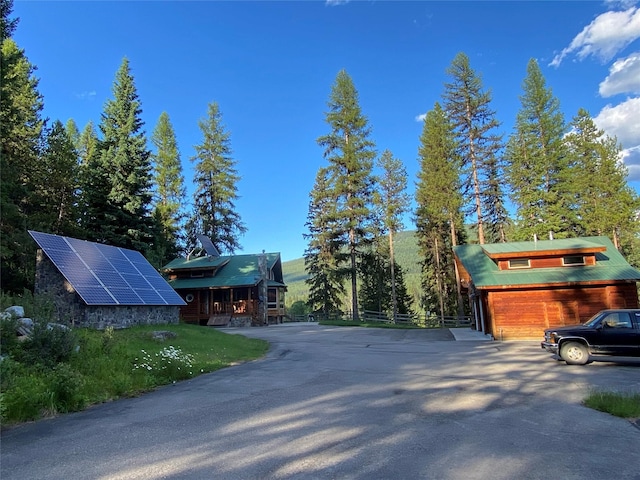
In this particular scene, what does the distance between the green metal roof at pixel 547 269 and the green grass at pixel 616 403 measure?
544 inches

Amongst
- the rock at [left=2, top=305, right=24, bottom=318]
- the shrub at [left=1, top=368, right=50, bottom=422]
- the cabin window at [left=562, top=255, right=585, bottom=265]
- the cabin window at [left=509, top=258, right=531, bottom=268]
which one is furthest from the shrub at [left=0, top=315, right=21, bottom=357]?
the cabin window at [left=562, top=255, right=585, bottom=265]

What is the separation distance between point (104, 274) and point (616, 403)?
17.7 metres

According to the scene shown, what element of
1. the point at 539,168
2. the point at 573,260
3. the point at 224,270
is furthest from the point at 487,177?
the point at 224,270

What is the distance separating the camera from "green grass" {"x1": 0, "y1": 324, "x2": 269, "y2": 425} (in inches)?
257

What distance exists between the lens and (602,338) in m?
11.8

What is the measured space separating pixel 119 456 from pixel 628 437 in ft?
20.6

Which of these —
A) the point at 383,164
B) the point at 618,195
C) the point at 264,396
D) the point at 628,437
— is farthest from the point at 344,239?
the point at 628,437

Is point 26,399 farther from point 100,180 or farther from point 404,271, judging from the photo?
point 404,271

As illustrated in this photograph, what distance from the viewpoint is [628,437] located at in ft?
17.6

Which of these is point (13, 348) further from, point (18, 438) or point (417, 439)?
point (417, 439)

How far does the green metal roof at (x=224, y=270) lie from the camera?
33.8 meters

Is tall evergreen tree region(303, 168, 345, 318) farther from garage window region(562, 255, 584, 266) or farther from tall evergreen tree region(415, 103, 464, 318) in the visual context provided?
garage window region(562, 255, 584, 266)

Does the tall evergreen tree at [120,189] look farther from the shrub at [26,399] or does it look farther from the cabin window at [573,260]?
the cabin window at [573,260]

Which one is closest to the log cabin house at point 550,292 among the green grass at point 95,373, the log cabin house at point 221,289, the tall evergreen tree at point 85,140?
the green grass at point 95,373
